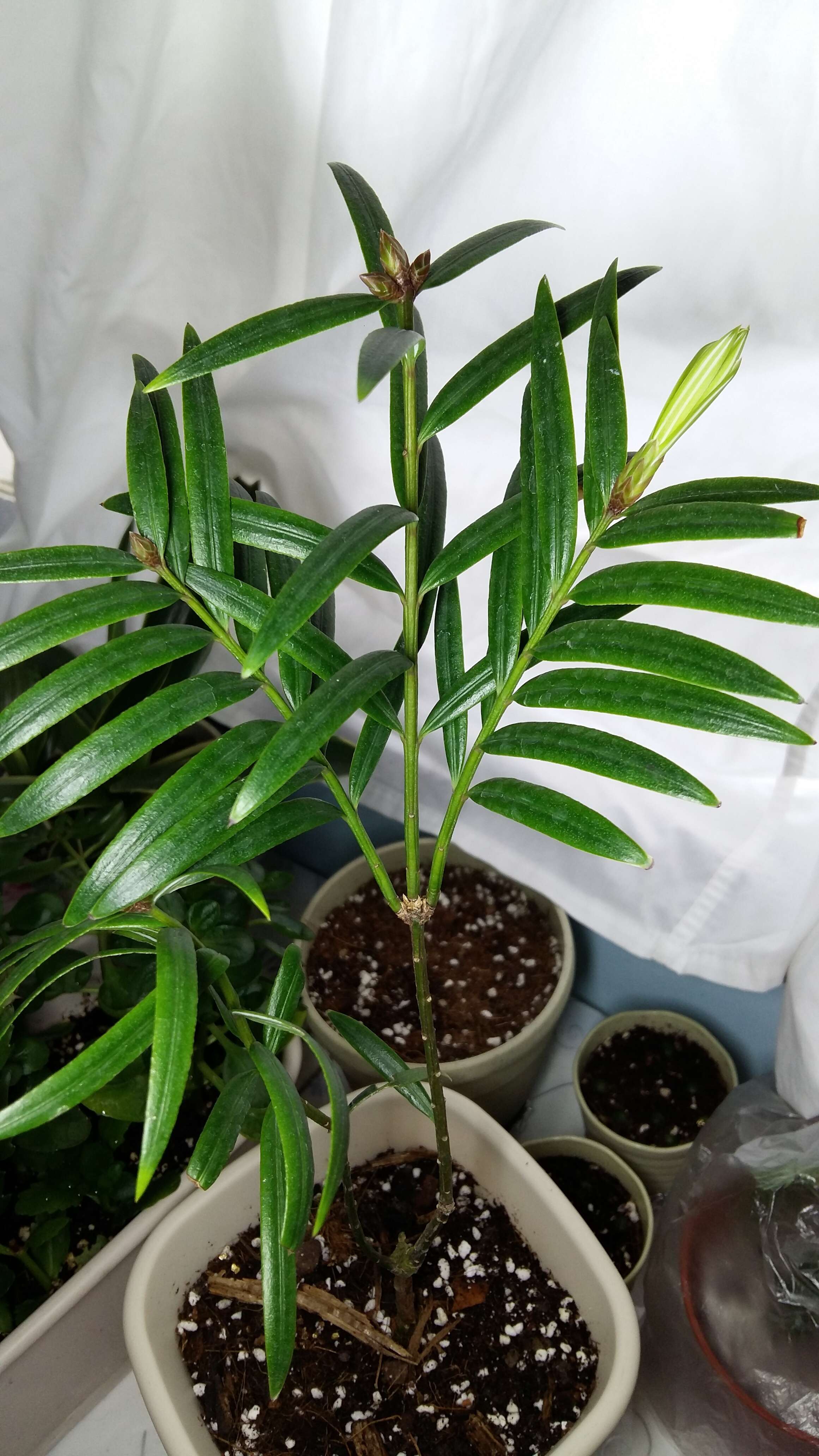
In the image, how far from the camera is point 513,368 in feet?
1.80

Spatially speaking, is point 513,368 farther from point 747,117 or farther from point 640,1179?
point 640,1179

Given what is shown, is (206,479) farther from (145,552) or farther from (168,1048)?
(168,1048)

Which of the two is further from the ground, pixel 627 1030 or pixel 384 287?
pixel 384 287

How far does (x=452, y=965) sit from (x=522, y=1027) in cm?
14

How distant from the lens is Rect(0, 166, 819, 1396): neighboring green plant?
1.50ft

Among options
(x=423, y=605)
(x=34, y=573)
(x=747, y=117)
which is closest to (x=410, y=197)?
(x=747, y=117)

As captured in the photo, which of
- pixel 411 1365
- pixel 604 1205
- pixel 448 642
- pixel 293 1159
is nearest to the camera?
pixel 293 1159

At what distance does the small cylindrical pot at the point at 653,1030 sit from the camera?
3.52 ft

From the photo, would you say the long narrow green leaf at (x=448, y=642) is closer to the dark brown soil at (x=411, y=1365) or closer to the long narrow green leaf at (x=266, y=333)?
the long narrow green leaf at (x=266, y=333)

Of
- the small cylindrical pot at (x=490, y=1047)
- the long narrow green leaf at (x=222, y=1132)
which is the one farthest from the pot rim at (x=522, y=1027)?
the long narrow green leaf at (x=222, y=1132)

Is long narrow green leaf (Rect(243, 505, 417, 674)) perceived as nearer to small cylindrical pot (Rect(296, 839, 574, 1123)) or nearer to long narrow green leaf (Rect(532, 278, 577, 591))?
long narrow green leaf (Rect(532, 278, 577, 591))

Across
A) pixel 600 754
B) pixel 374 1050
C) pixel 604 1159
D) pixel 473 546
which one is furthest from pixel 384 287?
pixel 604 1159

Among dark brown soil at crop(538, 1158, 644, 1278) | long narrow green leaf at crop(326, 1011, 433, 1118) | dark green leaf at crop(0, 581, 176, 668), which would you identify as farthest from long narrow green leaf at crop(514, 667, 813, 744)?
dark brown soil at crop(538, 1158, 644, 1278)

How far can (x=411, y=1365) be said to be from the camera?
2.64 feet
